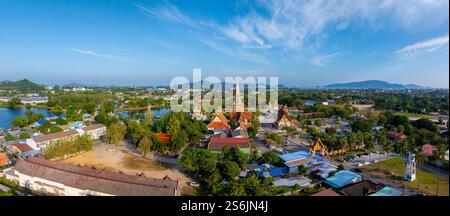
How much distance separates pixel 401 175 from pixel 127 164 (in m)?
7.82

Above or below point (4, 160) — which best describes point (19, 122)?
above

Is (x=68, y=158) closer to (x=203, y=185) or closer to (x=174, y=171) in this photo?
(x=174, y=171)

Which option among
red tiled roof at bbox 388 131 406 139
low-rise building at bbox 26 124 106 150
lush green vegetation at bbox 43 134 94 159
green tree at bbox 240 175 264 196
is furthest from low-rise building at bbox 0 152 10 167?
red tiled roof at bbox 388 131 406 139

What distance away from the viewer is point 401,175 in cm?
680

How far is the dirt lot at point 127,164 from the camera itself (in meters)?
6.47

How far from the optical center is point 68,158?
7.68m

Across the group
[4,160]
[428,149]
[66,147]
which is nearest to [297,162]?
[428,149]

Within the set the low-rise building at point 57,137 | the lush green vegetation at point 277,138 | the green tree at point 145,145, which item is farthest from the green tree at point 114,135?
the lush green vegetation at point 277,138

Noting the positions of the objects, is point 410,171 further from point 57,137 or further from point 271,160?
point 57,137

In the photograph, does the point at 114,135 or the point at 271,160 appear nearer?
the point at 271,160

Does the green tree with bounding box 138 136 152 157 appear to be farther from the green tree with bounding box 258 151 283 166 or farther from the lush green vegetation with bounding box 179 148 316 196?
the green tree with bounding box 258 151 283 166

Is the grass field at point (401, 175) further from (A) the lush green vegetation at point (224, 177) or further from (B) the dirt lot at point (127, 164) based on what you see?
(B) the dirt lot at point (127, 164)

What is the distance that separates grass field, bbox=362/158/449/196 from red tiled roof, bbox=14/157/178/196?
19.1 ft
